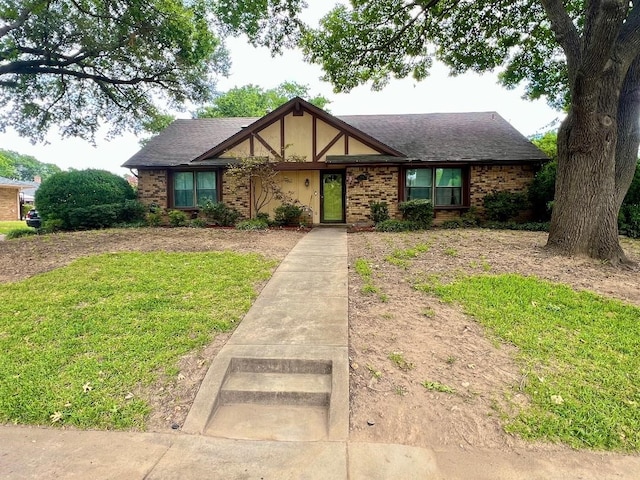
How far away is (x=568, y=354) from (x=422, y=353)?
135 cm

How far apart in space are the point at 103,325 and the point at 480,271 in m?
5.67

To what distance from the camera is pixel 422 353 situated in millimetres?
3410

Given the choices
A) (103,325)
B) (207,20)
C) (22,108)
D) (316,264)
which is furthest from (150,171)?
(103,325)

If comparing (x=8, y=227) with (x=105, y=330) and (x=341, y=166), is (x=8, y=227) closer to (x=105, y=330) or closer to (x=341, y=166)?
(x=341, y=166)

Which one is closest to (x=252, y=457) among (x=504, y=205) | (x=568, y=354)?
(x=568, y=354)

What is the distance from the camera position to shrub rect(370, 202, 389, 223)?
42.8 ft

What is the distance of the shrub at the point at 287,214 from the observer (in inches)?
504

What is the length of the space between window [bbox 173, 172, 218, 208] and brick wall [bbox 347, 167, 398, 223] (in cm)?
546

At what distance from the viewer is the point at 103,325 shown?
407 centimetres

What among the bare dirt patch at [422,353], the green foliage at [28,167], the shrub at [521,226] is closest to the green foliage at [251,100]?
the shrub at [521,226]

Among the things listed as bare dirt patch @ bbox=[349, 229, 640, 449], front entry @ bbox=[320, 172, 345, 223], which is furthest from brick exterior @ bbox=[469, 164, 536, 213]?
bare dirt patch @ bbox=[349, 229, 640, 449]

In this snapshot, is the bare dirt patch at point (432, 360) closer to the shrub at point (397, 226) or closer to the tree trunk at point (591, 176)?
the tree trunk at point (591, 176)

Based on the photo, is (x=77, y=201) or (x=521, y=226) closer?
(x=521, y=226)

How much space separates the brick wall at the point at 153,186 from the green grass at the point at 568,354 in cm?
1223
